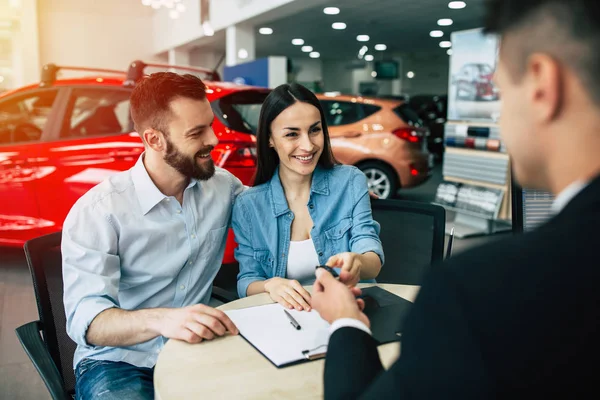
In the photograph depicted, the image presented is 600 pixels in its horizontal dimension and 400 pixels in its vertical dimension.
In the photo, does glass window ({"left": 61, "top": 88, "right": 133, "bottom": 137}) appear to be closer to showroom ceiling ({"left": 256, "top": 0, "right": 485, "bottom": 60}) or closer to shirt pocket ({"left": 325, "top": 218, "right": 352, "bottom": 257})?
shirt pocket ({"left": 325, "top": 218, "right": 352, "bottom": 257})

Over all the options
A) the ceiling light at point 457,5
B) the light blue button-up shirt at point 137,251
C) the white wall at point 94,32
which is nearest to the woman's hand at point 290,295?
the light blue button-up shirt at point 137,251

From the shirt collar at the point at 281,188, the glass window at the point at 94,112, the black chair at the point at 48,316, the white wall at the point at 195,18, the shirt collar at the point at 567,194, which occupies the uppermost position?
the white wall at the point at 195,18

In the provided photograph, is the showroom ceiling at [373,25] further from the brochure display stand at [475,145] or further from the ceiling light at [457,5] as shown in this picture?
the brochure display stand at [475,145]

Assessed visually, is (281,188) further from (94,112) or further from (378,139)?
(378,139)

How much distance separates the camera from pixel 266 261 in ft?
5.89

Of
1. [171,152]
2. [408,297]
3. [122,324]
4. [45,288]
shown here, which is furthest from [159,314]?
[408,297]

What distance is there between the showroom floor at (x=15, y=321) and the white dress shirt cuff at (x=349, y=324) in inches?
31.2

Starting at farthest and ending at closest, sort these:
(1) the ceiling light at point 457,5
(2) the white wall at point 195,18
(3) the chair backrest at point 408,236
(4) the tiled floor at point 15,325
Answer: (1) the ceiling light at point 457,5 → (2) the white wall at point 195,18 → (4) the tiled floor at point 15,325 → (3) the chair backrest at point 408,236

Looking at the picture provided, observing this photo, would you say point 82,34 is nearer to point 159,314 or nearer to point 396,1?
point 396,1

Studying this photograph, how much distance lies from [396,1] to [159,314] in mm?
8697

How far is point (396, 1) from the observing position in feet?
29.0

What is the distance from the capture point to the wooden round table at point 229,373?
96cm

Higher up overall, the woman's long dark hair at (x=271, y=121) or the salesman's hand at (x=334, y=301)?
the woman's long dark hair at (x=271, y=121)

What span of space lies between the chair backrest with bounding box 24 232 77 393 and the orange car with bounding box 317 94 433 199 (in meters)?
4.56
